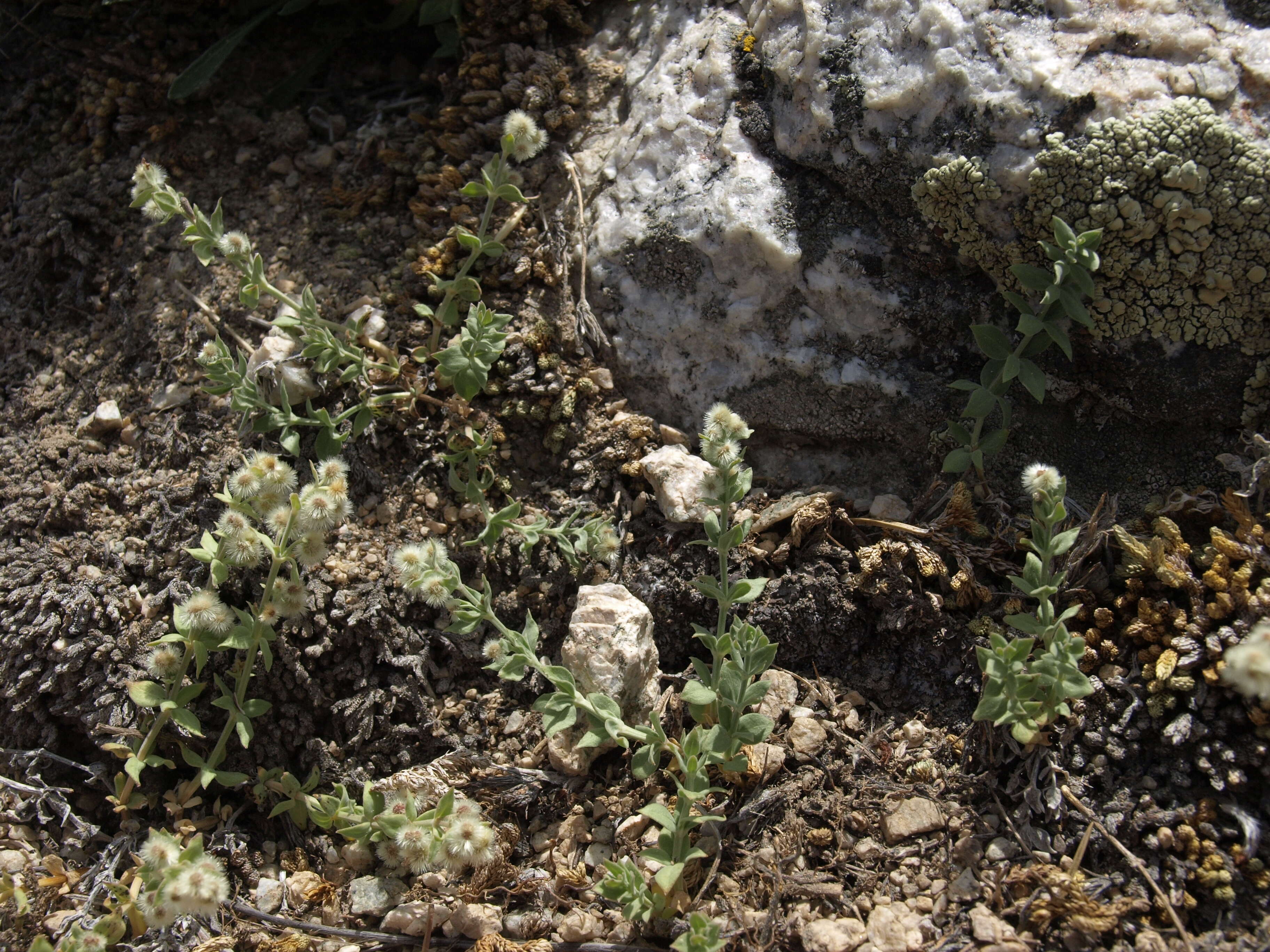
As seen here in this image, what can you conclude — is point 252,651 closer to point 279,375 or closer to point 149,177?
point 279,375

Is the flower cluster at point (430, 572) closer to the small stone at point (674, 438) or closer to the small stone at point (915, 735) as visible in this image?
the small stone at point (674, 438)

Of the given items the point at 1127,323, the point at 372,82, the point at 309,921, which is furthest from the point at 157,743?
the point at 1127,323

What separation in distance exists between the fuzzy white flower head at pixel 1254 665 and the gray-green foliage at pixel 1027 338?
97cm

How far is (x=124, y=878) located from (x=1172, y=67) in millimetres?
4309

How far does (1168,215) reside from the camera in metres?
2.83

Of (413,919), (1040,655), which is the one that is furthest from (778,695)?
(413,919)

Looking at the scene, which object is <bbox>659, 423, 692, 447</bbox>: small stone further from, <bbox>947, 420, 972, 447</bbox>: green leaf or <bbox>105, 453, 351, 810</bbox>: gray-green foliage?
<bbox>105, 453, 351, 810</bbox>: gray-green foliage

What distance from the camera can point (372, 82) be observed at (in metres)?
4.49

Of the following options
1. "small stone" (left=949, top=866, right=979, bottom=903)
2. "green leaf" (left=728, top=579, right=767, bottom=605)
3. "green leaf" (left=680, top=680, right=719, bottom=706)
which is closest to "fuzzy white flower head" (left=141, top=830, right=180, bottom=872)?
"green leaf" (left=680, top=680, right=719, bottom=706)

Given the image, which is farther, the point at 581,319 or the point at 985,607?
the point at 581,319

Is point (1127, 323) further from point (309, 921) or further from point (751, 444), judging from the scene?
point (309, 921)

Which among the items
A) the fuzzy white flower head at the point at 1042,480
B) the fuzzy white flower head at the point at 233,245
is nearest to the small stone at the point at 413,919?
the fuzzy white flower head at the point at 1042,480

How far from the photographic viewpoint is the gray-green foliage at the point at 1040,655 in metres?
2.52

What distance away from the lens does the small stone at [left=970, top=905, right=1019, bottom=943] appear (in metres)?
2.41
